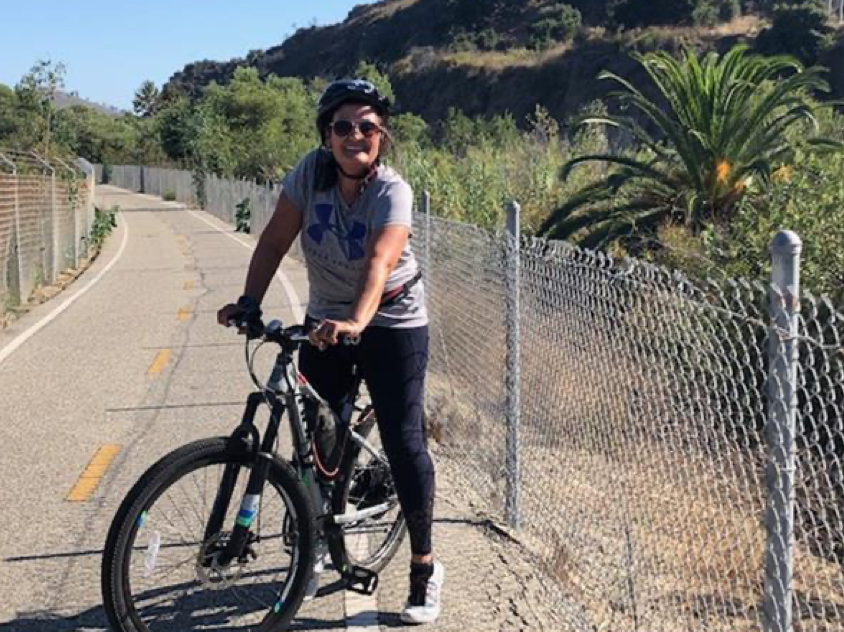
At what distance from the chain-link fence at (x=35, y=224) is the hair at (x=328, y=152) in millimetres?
10876

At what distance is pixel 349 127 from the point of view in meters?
4.07

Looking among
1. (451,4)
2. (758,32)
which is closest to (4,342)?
(758,32)

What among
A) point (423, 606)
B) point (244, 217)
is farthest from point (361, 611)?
point (244, 217)

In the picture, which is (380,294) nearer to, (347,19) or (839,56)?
(839,56)

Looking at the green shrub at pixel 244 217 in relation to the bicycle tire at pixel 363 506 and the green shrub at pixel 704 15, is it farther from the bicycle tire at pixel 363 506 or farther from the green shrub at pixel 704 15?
the green shrub at pixel 704 15

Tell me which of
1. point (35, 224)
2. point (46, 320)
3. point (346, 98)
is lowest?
point (46, 320)

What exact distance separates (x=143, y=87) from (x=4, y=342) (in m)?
131

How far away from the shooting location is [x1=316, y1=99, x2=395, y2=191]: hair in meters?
4.13

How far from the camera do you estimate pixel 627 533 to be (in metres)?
4.46

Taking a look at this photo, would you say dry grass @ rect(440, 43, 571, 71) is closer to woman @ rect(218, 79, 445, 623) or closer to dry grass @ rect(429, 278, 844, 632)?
dry grass @ rect(429, 278, 844, 632)

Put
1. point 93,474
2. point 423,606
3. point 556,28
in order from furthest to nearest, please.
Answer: point 556,28
point 93,474
point 423,606

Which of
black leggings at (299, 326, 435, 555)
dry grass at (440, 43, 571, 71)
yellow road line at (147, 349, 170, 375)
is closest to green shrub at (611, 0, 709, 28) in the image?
dry grass at (440, 43, 571, 71)

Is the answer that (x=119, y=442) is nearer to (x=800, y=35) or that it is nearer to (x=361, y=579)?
(x=361, y=579)

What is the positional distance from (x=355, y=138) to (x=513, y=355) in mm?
1828
